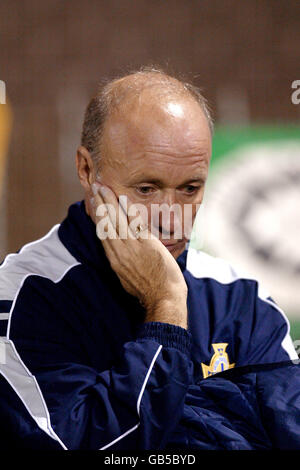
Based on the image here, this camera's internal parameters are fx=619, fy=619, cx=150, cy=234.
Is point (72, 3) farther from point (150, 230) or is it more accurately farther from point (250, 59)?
point (150, 230)

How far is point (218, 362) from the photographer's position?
1364mm

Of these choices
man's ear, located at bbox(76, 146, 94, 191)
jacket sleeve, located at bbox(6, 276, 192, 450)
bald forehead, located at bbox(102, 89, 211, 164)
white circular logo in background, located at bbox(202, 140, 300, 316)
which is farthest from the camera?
white circular logo in background, located at bbox(202, 140, 300, 316)

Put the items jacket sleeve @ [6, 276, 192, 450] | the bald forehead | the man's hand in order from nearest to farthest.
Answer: jacket sleeve @ [6, 276, 192, 450] < the man's hand < the bald forehead

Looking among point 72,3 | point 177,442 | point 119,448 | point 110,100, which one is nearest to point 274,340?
point 177,442

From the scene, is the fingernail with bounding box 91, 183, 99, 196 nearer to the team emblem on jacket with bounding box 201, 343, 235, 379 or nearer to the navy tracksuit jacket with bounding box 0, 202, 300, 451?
the navy tracksuit jacket with bounding box 0, 202, 300, 451

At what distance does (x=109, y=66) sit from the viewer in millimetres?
2398

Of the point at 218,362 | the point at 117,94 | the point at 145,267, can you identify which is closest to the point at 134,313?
the point at 145,267

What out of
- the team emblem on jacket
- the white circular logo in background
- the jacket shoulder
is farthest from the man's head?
the white circular logo in background

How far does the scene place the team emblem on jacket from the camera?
1.35m

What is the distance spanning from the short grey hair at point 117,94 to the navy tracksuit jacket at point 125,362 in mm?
166

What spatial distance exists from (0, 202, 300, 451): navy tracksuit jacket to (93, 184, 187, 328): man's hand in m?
0.05

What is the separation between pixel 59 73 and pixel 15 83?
0.17 metres

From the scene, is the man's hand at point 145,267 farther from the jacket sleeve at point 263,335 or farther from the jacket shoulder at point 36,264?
the jacket sleeve at point 263,335

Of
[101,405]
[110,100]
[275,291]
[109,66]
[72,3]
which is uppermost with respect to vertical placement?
[72,3]
